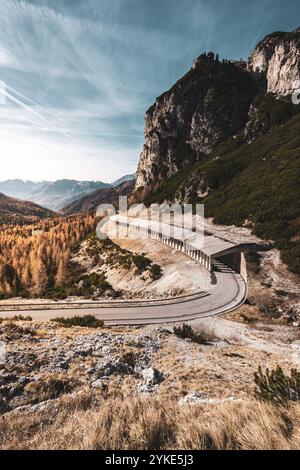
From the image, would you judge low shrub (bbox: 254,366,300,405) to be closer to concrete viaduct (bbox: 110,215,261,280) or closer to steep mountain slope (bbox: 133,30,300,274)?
steep mountain slope (bbox: 133,30,300,274)

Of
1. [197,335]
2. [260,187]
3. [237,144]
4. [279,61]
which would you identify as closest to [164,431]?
[197,335]

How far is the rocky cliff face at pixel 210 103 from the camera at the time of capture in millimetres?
113625

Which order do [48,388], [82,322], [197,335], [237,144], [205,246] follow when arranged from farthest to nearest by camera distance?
[237,144] < [205,246] < [82,322] < [197,335] < [48,388]

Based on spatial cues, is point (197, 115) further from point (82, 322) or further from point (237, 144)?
point (82, 322)

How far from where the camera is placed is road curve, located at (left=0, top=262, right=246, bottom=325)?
25.7 metres

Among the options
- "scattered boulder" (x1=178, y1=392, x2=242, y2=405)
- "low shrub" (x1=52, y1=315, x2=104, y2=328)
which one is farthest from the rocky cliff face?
"scattered boulder" (x1=178, y1=392, x2=242, y2=405)

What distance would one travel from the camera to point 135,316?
2633cm

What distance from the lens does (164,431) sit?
5.81 m

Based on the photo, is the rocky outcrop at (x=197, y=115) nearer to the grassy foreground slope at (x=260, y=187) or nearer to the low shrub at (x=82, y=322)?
the grassy foreground slope at (x=260, y=187)

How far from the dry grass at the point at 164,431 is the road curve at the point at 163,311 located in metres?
18.1

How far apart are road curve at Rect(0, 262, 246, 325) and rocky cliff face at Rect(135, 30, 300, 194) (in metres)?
99.4

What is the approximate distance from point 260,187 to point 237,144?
4962 centimetres

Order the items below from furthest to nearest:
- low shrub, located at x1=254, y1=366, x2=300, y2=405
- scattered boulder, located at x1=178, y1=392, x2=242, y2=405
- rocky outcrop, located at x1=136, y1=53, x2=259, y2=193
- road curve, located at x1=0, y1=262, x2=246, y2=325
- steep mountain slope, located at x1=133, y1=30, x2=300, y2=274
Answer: rocky outcrop, located at x1=136, y1=53, x2=259, y2=193, steep mountain slope, located at x1=133, y1=30, x2=300, y2=274, road curve, located at x1=0, y1=262, x2=246, y2=325, scattered boulder, located at x1=178, y1=392, x2=242, y2=405, low shrub, located at x1=254, y1=366, x2=300, y2=405

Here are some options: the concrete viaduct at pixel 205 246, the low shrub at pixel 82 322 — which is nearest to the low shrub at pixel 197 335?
the low shrub at pixel 82 322
